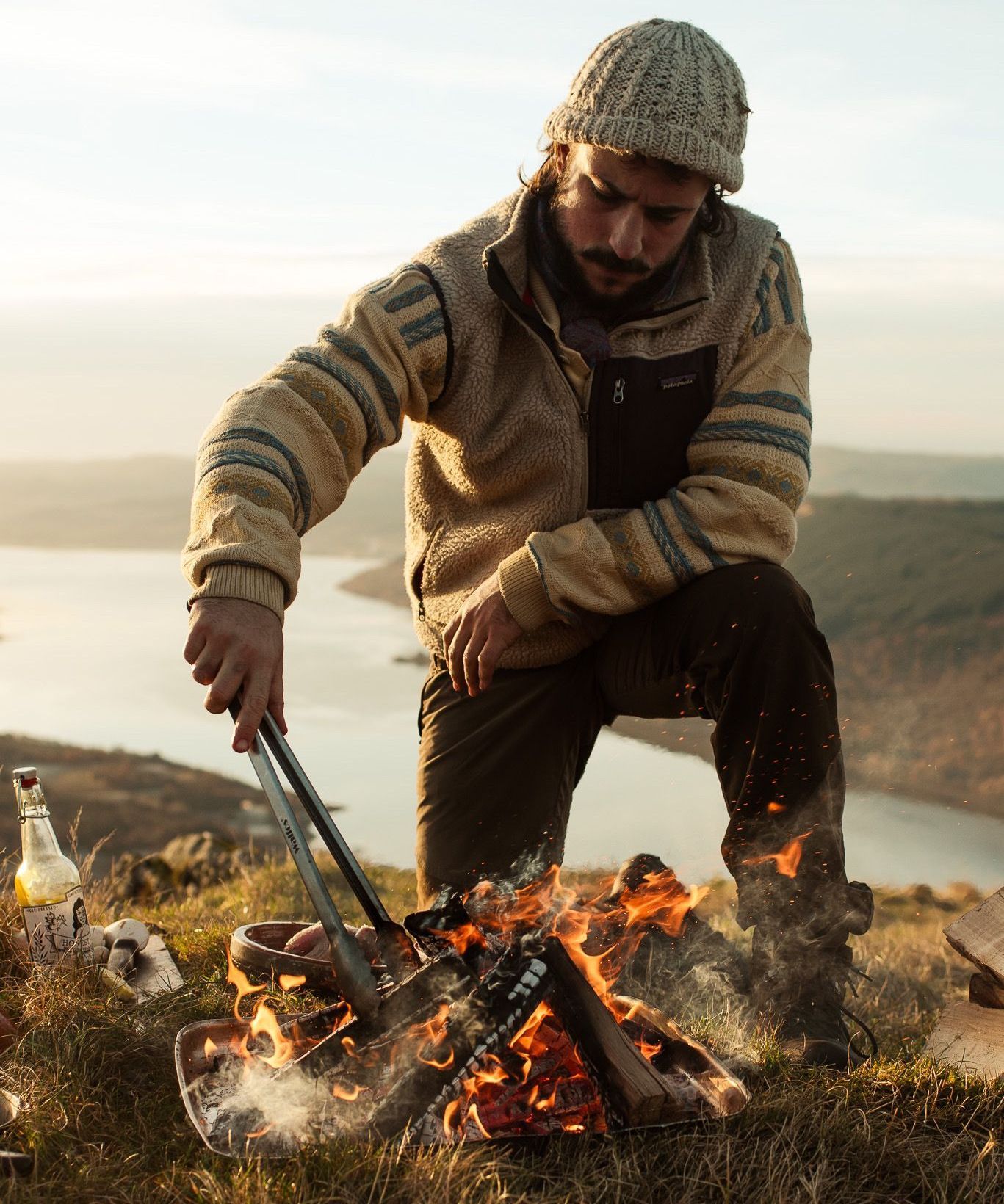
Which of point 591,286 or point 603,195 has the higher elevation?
point 603,195

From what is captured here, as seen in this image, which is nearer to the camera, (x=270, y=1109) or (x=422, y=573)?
(x=270, y=1109)

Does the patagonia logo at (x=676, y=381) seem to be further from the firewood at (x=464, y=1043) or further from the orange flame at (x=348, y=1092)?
the orange flame at (x=348, y=1092)

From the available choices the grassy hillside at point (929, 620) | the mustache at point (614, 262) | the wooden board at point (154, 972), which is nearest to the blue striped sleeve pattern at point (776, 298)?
the mustache at point (614, 262)

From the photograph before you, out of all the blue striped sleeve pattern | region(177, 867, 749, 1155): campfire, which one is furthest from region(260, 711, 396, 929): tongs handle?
the blue striped sleeve pattern

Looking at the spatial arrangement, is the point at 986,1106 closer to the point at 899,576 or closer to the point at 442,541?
the point at 442,541

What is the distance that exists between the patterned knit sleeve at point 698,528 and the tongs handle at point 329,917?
39.2 inches

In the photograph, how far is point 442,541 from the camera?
11.5 ft

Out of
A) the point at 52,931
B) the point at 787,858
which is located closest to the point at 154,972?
the point at 52,931

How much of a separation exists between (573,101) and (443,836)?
2.08m

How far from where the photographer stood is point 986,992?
294 cm

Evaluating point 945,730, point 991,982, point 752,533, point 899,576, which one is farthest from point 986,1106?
point 899,576

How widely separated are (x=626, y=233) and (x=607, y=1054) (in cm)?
199

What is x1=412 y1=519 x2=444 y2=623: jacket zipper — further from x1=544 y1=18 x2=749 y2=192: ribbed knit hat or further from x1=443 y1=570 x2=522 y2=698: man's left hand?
x1=544 y1=18 x2=749 y2=192: ribbed knit hat

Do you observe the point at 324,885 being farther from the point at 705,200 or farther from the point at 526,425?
the point at 705,200
